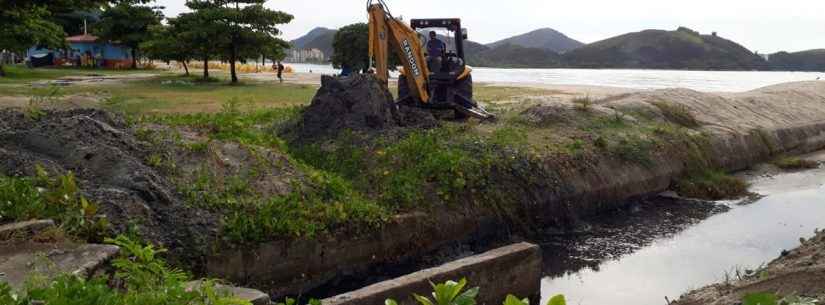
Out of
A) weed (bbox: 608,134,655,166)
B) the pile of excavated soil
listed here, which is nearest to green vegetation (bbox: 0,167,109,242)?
the pile of excavated soil

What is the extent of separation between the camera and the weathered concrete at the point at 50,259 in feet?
15.9

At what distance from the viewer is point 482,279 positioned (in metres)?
7.38

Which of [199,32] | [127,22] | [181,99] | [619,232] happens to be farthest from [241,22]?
[619,232]

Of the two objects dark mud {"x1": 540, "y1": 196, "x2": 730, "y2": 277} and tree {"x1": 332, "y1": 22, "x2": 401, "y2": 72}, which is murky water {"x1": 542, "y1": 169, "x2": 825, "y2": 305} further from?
tree {"x1": 332, "y1": 22, "x2": 401, "y2": 72}

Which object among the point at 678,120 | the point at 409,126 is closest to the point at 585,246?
the point at 409,126

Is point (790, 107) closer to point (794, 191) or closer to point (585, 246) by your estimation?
point (794, 191)

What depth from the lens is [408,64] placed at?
14.3 metres

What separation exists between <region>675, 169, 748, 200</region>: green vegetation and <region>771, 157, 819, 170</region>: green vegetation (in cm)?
328

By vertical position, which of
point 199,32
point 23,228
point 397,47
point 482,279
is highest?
point 199,32

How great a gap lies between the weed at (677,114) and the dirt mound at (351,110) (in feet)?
23.6

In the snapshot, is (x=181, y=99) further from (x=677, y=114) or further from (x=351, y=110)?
(x=677, y=114)

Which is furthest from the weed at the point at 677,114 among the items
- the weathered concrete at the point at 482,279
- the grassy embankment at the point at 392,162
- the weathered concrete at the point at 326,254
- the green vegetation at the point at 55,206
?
the green vegetation at the point at 55,206

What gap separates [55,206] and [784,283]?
6547 mm

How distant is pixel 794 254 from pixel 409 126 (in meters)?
6.71
